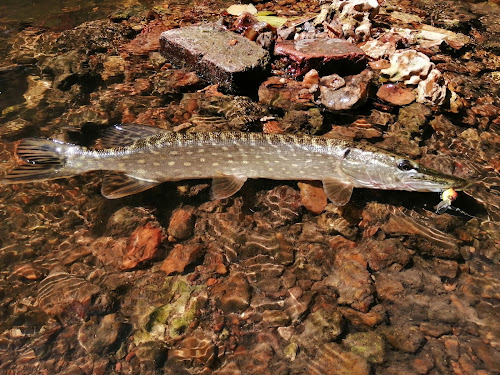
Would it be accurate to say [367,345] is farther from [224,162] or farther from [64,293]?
[64,293]

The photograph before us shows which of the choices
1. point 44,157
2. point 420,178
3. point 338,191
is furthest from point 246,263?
point 44,157

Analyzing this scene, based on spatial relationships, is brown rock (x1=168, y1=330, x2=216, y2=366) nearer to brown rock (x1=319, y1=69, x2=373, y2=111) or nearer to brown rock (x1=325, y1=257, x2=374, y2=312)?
brown rock (x1=325, y1=257, x2=374, y2=312)

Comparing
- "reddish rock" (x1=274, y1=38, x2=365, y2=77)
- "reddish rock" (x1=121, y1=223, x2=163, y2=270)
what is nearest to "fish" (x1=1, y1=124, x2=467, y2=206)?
"reddish rock" (x1=121, y1=223, x2=163, y2=270)

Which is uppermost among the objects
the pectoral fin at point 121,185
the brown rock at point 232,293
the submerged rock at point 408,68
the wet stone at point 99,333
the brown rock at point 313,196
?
the submerged rock at point 408,68

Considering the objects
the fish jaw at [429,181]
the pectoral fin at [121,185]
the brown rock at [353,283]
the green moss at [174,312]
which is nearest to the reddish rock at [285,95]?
the fish jaw at [429,181]

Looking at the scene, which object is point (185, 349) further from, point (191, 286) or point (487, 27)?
point (487, 27)

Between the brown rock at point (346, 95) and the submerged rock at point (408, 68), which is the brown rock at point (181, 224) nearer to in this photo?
the brown rock at point (346, 95)
